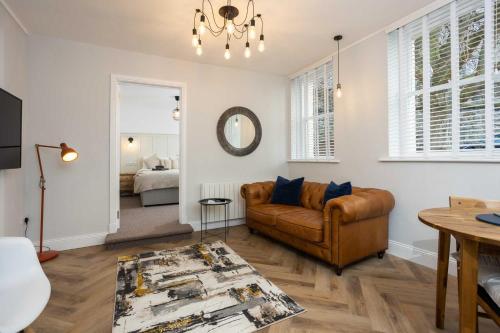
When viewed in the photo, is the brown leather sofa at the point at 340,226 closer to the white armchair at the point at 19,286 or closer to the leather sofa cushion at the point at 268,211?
the leather sofa cushion at the point at 268,211

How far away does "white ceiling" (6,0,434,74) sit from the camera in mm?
2406

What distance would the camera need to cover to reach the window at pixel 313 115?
3.72 m

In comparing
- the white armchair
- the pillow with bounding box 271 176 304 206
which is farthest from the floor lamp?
the pillow with bounding box 271 176 304 206

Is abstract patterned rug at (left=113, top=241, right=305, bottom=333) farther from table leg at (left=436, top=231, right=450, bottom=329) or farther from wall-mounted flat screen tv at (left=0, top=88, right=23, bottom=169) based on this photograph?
wall-mounted flat screen tv at (left=0, top=88, right=23, bottom=169)

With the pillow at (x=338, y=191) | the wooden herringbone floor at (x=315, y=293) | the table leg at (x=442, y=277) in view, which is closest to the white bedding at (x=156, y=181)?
the wooden herringbone floor at (x=315, y=293)

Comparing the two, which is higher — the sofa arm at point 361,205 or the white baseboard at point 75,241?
the sofa arm at point 361,205

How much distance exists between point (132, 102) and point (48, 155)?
15.3 ft

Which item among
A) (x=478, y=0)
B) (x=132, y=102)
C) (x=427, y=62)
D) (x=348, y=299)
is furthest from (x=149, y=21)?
(x=132, y=102)

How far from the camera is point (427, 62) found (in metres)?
2.52

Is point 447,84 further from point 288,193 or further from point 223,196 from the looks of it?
point 223,196

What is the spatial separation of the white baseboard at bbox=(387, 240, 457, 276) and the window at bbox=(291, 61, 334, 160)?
146 cm

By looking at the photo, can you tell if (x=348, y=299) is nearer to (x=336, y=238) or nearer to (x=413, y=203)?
(x=336, y=238)

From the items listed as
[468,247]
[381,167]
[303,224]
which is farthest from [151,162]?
[468,247]

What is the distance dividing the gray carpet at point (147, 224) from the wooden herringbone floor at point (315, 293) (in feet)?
0.83
